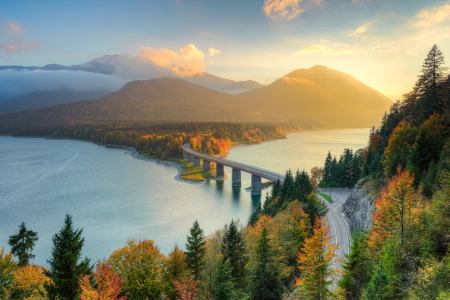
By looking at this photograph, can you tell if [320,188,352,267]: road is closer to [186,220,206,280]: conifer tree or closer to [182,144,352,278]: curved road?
[182,144,352,278]: curved road

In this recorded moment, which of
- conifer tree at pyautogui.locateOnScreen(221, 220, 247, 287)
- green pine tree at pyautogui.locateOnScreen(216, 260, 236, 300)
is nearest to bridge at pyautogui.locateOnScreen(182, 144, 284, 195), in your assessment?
conifer tree at pyautogui.locateOnScreen(221, 220, 247, 287)

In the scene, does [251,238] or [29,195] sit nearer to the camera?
[251,238]

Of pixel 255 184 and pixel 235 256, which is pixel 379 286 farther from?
pixel 255 184

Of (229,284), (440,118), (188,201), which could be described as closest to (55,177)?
(188,201)

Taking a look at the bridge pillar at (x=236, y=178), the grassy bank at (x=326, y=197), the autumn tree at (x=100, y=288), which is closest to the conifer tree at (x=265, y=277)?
the autumn tree at (x=100, y=288)

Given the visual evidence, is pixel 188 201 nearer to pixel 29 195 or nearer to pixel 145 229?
pixel 145 229

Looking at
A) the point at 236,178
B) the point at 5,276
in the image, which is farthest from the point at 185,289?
the point at 236,178

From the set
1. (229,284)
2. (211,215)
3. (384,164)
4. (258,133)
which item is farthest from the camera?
(258,133)

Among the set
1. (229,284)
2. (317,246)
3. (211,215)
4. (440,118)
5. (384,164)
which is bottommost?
(211,215)
